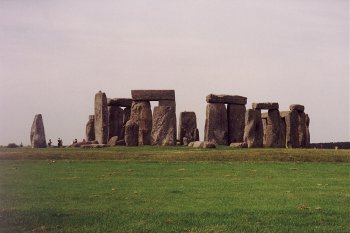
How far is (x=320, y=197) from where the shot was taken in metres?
12.3

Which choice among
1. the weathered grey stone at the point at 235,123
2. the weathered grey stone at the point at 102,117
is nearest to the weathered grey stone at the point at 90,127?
the weathered grey stone at the point at 102,117

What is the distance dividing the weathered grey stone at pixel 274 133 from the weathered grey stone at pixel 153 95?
7.06 meters

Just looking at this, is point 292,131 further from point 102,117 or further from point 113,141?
point 102,117

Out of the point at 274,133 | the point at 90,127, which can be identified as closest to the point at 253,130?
the point at 274,133

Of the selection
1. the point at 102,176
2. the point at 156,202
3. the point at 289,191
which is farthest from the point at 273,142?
the point at 156,202

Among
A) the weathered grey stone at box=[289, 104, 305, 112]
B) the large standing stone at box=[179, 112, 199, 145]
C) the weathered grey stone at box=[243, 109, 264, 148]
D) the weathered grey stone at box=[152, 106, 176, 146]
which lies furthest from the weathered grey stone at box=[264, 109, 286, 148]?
the weathered grey stone at box=[152, 106, 176, 146]

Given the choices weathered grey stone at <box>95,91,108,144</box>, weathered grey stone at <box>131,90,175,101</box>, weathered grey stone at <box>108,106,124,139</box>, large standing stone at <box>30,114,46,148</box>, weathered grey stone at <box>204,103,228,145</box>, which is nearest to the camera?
large standing stone at <box>30,114,46,148</box>

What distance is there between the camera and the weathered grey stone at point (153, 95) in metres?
38.9

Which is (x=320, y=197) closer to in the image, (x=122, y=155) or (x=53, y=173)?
(x=53, y=173)

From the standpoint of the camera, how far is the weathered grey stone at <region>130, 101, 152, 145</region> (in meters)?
38.3

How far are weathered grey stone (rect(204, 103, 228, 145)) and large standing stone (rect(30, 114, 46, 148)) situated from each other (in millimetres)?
10719

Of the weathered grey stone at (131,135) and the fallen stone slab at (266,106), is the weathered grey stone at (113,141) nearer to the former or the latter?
the weathered grey stone at (131,135)

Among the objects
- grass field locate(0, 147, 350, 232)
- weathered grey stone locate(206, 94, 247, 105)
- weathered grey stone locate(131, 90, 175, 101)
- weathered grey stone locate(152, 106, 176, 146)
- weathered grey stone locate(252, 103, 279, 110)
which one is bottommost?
grass field locate(0, 147, 350, 232)

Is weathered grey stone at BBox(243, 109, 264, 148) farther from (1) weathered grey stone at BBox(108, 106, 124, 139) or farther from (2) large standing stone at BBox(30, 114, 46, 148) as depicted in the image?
(2) large standing stone at BBox(30, 114, 46, 148)
